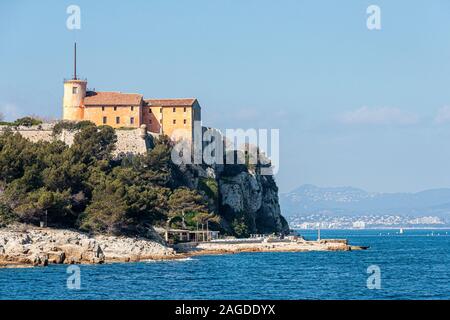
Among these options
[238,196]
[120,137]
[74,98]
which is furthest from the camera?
[238,196]

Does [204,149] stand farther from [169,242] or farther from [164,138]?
[169,242]

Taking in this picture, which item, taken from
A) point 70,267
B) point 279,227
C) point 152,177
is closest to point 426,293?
point 70,267

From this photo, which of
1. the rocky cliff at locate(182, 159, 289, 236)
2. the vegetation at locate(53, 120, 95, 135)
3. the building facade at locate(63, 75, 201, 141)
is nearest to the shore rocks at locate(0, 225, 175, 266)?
the vegetation at locate(53, 120, 95, 135)

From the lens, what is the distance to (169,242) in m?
76.6

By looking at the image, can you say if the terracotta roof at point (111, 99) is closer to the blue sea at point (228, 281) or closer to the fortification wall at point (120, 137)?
the fortification wall at point (120, 137)

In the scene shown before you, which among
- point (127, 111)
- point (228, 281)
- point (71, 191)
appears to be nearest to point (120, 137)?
point (127, 111)

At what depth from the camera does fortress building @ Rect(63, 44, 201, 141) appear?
9188 centimetres

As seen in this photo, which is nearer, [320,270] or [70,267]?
[70,267]

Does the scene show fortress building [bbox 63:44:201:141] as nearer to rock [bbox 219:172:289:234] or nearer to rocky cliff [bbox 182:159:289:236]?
rocky cliff [bbox 182:159:289:236]

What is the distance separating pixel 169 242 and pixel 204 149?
21866mm

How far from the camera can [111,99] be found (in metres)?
92.2

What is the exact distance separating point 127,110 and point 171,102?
192 inches

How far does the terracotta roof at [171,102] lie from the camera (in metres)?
93.4

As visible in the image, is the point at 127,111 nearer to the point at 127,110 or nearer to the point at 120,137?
the point at 127,110
